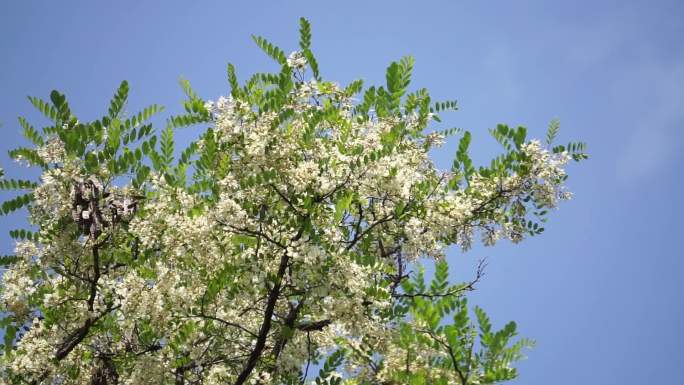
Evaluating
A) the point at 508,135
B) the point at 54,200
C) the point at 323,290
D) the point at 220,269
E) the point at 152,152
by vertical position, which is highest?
the point at 508,135

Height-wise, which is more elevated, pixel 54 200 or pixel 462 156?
pixel 462 156

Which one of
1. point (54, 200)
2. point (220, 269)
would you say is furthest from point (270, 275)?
point (54, 200)

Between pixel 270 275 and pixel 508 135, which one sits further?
pixel 508 135

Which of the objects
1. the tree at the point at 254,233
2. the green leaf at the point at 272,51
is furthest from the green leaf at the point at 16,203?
the green leaf at the point at 272,51

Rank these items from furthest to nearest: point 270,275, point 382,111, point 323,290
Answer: point 382,111, point 270,275, point 323,290

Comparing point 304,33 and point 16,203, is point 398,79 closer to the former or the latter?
point 304,33

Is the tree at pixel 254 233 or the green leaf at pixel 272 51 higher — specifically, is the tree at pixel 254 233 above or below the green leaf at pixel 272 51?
below

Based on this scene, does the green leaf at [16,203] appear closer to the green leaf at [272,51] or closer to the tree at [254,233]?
the tree at [254,233]

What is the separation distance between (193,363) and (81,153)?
9.61ft

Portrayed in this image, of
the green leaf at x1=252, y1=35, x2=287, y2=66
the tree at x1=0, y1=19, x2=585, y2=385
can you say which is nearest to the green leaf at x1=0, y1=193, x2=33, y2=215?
the tree at x1=0, y1=19, x2=585, y2=385

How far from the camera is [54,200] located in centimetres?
682

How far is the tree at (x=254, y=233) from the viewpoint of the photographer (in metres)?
5.77

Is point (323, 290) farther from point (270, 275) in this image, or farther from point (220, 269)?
point (220, 269)

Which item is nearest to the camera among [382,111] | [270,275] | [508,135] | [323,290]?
[323,290]
